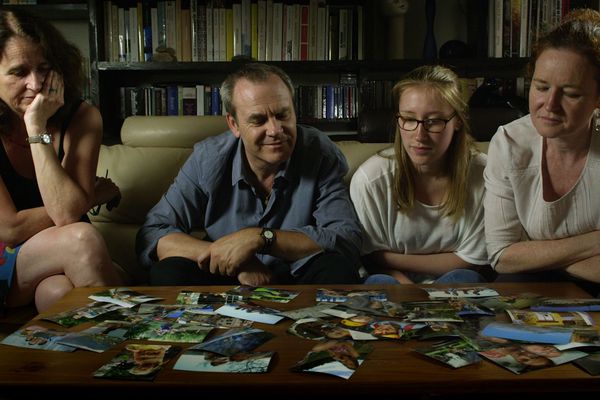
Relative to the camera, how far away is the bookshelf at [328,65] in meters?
3.32

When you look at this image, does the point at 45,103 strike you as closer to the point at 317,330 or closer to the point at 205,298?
the point at 205,298

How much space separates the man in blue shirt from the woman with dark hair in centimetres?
20

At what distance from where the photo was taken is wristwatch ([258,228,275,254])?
1891mm

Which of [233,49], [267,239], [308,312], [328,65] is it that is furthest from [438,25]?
[308,312]

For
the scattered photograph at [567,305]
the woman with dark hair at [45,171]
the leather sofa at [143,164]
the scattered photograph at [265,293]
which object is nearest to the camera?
the scattered photograph at [567,305]

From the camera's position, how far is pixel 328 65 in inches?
131

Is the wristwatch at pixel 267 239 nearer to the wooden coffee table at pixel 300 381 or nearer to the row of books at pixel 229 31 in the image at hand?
the wooden coffee table at pixel 300 381

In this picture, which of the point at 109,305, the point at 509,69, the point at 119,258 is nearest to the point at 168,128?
the point at 119,258

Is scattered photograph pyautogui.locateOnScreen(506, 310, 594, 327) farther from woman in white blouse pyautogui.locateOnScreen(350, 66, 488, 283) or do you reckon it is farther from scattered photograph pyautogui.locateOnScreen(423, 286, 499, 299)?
woman in white blouse pyautogui.locateOnScreen(350, 66, 488, 283)

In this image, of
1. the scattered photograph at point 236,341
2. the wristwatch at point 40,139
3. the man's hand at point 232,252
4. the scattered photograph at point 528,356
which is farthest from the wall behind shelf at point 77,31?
the scattered photograph at point 528,356

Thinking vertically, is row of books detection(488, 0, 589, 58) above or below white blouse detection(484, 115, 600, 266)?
above

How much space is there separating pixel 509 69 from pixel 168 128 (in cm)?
184

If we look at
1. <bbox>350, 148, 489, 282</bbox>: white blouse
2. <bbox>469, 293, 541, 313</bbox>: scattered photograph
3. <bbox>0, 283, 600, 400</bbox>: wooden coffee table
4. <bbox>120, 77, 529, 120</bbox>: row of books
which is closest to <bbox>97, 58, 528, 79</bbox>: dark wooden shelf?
<bbox>120, 77, 529, 120</bbox>: row of books

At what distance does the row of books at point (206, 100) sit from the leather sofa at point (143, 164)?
88 centimetres
